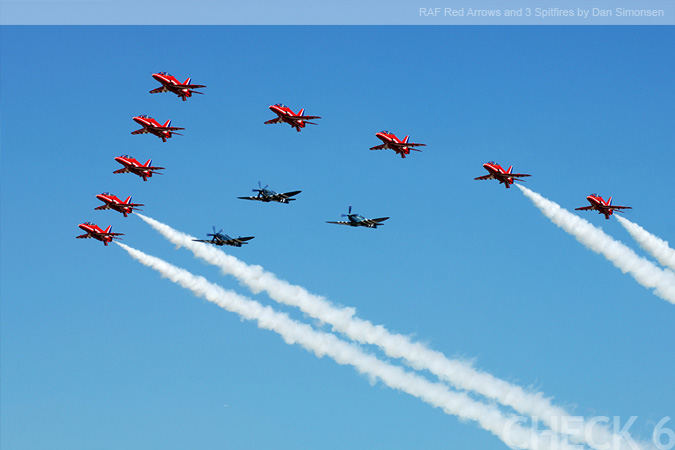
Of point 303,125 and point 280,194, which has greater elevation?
point 303,125

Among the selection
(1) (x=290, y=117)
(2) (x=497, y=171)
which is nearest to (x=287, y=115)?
(1) (x=290, y=117)

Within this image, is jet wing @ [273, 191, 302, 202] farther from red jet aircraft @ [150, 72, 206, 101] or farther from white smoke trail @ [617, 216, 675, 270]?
white smoke trail @ [617, 216, 675, 270]

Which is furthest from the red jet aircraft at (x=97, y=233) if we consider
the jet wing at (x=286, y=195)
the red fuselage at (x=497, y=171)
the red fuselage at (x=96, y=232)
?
the red fuselage at (x=497, y=171)

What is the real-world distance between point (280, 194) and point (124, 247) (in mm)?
33439

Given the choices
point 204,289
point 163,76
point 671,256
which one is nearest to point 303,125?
point 163,76

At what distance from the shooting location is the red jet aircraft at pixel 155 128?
160 meters

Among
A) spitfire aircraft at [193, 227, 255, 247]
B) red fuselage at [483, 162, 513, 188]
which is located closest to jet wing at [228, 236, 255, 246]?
spitfire aircraft at [193, 227, 255, 247]

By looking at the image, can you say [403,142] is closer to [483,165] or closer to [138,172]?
[483,165]

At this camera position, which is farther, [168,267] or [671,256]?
[168,267]

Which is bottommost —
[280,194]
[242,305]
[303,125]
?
[242,305]

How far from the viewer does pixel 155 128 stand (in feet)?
529

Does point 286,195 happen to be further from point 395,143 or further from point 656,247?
point 656,247

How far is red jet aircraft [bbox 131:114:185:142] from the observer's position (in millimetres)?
160500

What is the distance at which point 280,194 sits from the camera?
154m
